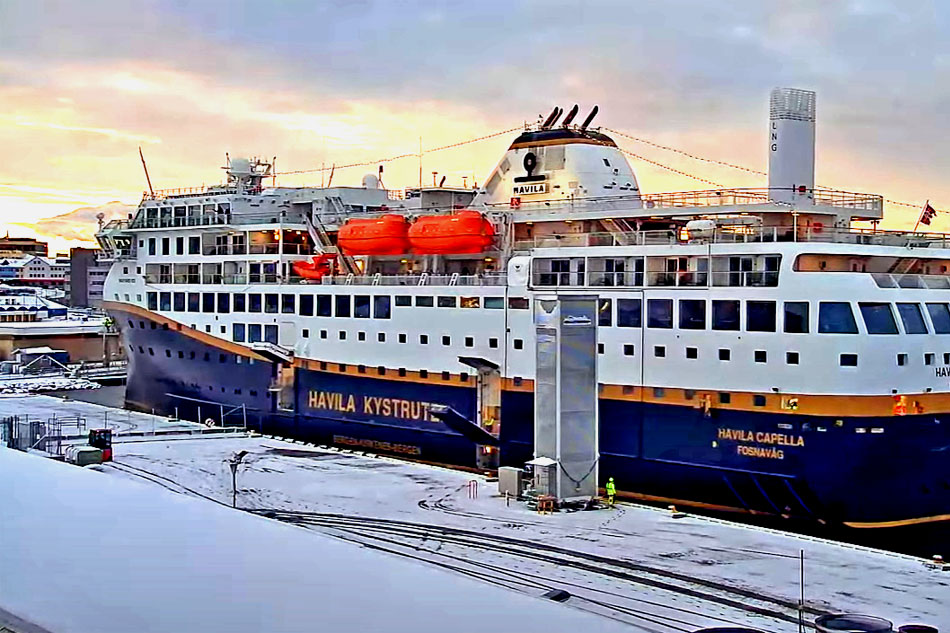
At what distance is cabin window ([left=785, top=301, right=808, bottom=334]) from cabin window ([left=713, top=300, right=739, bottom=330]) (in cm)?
123

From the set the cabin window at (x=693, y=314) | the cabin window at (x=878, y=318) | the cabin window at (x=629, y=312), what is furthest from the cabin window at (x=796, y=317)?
the cabin window at (x=629, y=312)

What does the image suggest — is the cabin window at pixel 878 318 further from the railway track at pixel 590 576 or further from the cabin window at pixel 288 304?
the cabin window at pixel 288 304

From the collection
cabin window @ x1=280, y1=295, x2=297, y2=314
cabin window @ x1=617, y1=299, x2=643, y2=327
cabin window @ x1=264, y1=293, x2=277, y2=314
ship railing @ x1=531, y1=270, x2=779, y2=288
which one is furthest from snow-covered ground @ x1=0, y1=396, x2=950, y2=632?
cabin window @ x1=264, y1=293, x2=277, y2=314

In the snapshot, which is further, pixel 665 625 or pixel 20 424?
pixel 20 424

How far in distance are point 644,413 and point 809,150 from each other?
8.35 meters

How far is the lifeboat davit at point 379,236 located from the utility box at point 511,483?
40.0ft

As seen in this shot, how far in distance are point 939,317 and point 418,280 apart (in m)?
13.8

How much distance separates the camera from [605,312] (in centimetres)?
2786

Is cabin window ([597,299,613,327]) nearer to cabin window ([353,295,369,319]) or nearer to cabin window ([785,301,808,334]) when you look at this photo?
cabin window ([785,301,808,334])

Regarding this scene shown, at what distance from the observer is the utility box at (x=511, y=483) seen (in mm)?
23094

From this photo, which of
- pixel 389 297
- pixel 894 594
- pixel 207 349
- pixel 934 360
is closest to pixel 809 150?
pixel 934 360

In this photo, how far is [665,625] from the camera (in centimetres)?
1510

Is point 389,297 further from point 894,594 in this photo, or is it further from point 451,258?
point 894,594

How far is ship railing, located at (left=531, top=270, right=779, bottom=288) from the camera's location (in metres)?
25.5
